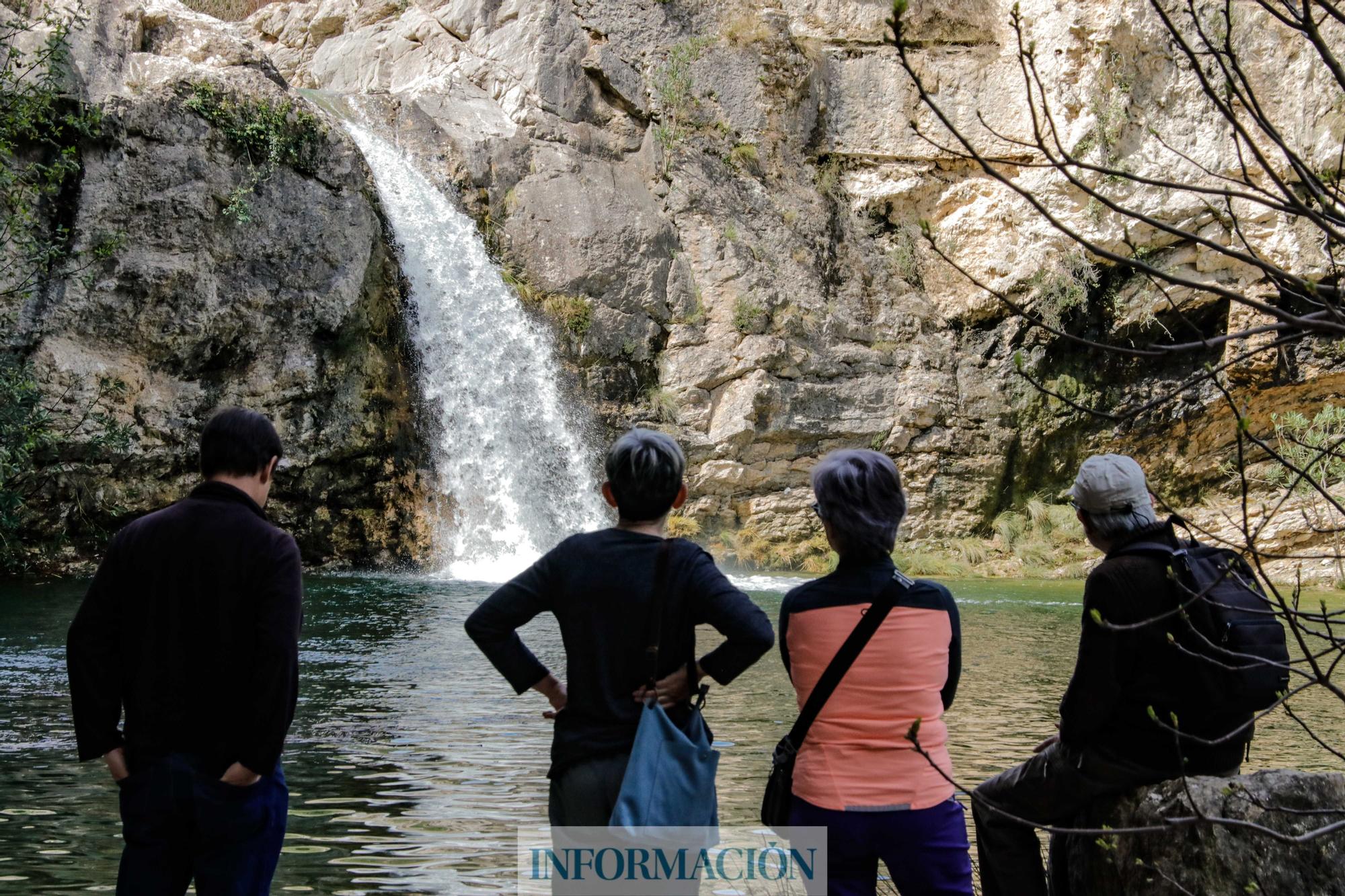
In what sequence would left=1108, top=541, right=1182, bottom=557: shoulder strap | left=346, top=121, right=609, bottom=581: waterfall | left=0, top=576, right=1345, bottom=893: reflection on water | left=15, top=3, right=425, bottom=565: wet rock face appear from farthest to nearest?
left=346, top=121, right=609, bottom=581: waterfall, left=15, top=3, right=425, bottom=565: wet rock face, left=0, top=576, right=1345, bottom=893: reflection on water, left=1108, top=541, right=1182, bottom=557: shoulder strap

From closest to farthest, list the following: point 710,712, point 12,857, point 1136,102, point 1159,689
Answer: point 1159,689
point 12,857
point 710,712
point 1136,102

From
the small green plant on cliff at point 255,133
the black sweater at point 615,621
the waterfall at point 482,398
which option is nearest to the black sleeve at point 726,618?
the black sweater at point 615,621

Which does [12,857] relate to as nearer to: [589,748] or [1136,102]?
[589,748]

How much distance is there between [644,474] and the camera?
2.81 metres

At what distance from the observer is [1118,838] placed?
10.4 feet

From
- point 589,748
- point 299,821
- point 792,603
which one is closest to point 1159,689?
point 792,603

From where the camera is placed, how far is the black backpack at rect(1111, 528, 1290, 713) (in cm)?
282

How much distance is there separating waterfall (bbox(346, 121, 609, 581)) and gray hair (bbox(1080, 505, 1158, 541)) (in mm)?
14613

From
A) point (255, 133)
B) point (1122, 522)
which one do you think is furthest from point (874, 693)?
point (255, 133)

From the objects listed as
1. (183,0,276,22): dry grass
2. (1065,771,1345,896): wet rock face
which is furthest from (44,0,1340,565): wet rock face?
(1065,771,1345,896): wet rock face

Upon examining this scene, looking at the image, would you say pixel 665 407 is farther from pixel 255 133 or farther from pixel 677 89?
pixel 255 133

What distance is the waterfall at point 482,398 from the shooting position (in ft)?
58.0

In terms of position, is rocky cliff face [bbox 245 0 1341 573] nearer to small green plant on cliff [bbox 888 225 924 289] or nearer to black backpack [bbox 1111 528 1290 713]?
small green plant on cliff [bbox 888 225 924 289]

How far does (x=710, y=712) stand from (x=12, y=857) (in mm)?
4266
